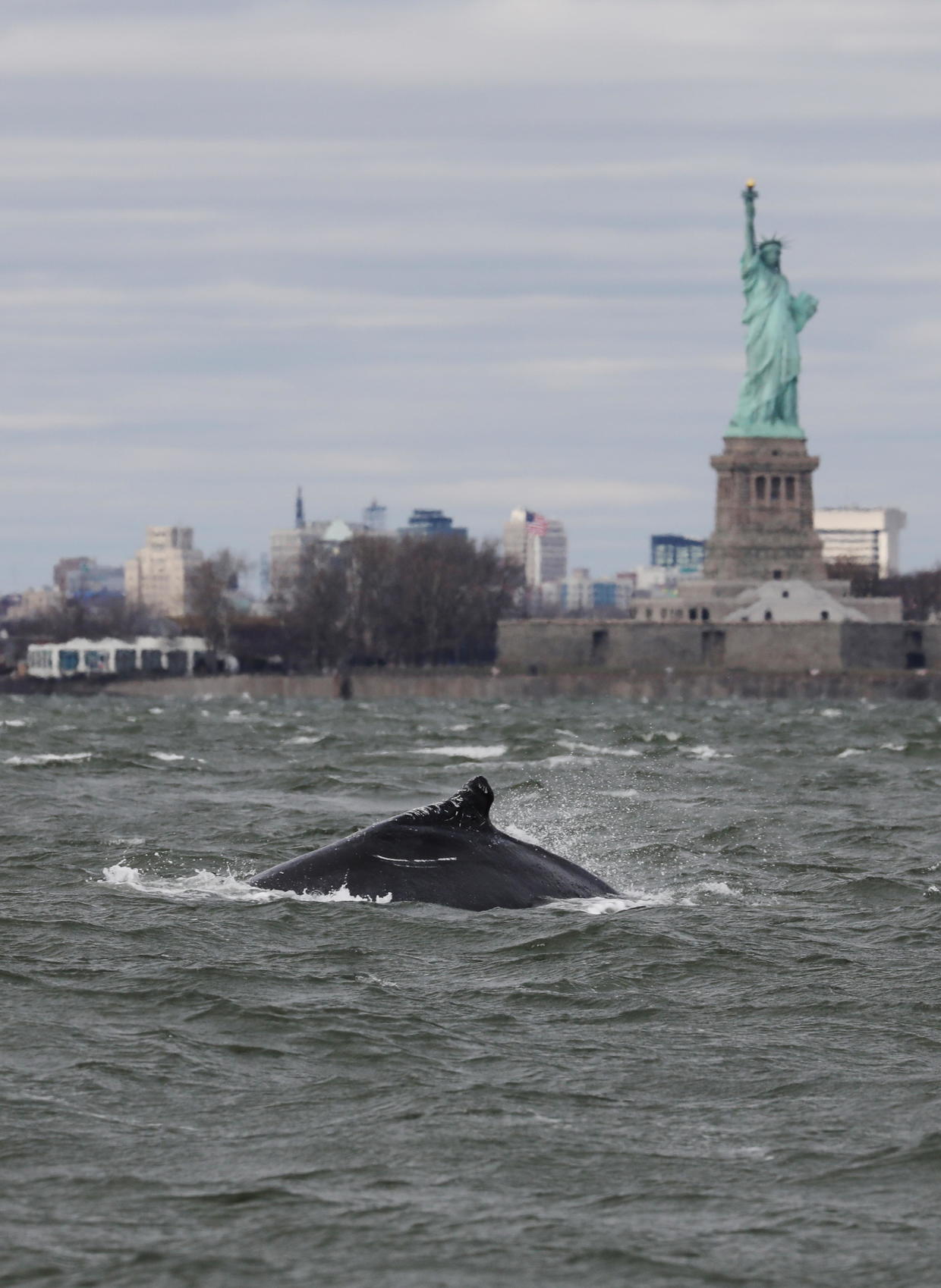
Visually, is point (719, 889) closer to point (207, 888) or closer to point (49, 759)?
point (207, 888)

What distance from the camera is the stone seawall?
15725 centimetres

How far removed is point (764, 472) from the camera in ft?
582

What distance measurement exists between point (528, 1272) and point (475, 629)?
183615 mm

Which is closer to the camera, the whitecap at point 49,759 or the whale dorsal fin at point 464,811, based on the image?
the whale dorsal fin at point 464,811

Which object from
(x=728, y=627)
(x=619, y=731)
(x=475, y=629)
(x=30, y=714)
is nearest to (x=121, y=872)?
(x=619, y=731)

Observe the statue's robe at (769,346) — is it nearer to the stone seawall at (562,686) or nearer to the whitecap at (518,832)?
the stone seawall at (562,686)

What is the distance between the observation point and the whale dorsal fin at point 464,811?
2478 cm

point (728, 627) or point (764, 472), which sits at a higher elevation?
point (764, 472)

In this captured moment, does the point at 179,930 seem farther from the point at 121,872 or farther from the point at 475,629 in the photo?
the point at 475,629

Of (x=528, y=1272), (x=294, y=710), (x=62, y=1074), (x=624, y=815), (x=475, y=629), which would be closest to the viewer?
(x=528, y=1272)

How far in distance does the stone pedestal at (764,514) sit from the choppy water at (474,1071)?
5649 inches

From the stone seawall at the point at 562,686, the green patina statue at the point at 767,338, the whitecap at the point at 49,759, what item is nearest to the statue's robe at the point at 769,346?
the green patina statue at the point at 767,338

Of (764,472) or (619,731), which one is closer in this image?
(619,731)

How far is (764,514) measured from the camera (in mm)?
176625
